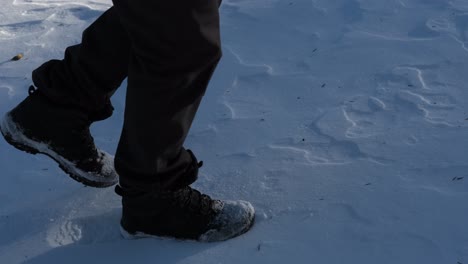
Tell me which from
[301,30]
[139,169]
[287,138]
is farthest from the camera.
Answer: [301,30]

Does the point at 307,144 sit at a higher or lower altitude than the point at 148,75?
lower

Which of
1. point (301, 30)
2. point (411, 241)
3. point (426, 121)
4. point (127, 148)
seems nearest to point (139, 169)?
point (127, 148)

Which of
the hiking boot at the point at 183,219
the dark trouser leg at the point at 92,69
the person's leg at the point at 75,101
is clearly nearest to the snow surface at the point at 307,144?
the hiking boot at the point at 183,219

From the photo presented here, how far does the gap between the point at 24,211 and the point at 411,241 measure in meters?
1.04

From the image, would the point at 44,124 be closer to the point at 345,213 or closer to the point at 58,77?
the point at 58,77

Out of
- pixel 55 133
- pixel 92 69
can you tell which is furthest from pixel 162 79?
pixel 55 133

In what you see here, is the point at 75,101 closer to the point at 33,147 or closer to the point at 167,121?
the point at 33,147

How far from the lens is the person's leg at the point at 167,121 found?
1.34 m

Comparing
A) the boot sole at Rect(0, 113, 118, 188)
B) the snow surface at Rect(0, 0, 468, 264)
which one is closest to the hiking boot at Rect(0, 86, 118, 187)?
the boot sole at Rect(0, 113, 118, 188)

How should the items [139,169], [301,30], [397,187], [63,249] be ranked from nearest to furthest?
[139,169] → [63,249] → [397,187] → [301,30]

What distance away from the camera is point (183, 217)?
5.44ft

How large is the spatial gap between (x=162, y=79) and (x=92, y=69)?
1.18 ft

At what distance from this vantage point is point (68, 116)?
67.9 inches

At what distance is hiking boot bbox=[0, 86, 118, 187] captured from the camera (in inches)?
68.1
